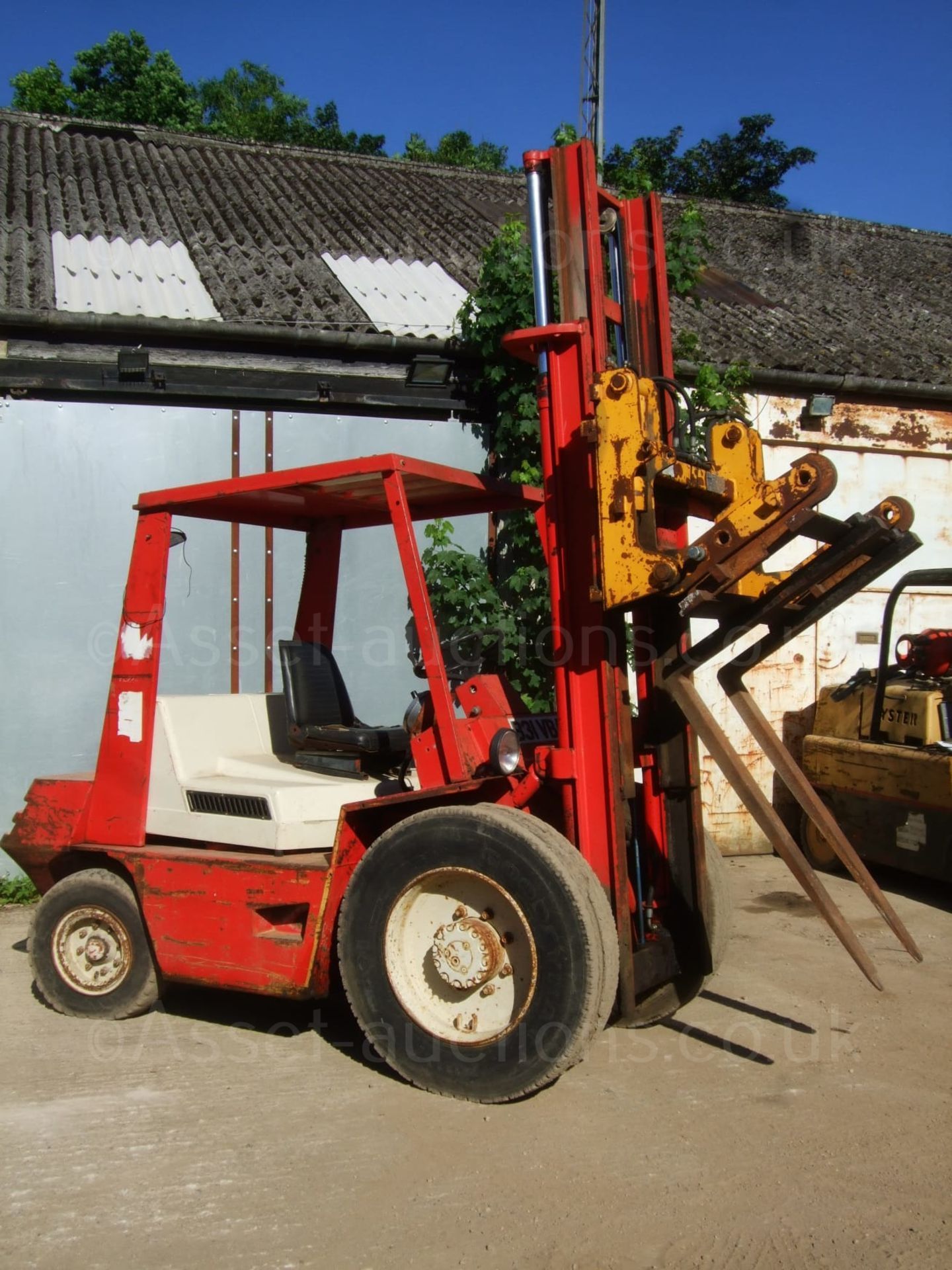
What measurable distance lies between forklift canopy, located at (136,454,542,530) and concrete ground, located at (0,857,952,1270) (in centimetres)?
229

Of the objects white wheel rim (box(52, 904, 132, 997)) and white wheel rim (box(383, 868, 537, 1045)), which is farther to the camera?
white wheel rim (box(52, 904, 132, 997))

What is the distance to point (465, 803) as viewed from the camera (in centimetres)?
432

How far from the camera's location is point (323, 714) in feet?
17.4

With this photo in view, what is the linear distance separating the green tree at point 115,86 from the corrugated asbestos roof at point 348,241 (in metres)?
17.0

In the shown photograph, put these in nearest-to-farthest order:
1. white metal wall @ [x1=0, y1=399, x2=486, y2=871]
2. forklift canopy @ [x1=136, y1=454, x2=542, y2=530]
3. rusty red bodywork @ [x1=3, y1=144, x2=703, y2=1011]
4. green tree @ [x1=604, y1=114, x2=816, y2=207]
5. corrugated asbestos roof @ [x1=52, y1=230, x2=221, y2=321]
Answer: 1. rusty red bodywork @ [x1=3, y1=144, x2=703, y2=1011]
2. forklift canopy @ [x1=136, y1=454, x2=542, y2=530]
3. white metal wall @ [x1=0, y1=399, x2=486, y2=871]
4. corrugated asbestos roof @ [x1=52, y1=230, x2=221, y2=321]
5. green tree @ [x1=604, y1=114, x2=816, y2=207]

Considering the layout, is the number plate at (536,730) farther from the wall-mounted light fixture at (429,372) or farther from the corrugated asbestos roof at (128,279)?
the corrugated asbestos roof at (128,279)

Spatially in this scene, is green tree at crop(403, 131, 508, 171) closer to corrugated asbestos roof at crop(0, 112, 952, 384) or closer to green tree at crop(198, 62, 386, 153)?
green tree at crop(198, 62, 386, 153)

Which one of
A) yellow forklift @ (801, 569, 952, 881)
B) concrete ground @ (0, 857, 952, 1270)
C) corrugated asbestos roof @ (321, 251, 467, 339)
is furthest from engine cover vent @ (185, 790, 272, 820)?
corrugated asbestos roof @ (321, 251, 467, 339)

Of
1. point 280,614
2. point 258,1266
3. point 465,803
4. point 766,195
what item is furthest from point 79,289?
point 766,195

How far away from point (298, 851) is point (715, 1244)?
219 centimetres

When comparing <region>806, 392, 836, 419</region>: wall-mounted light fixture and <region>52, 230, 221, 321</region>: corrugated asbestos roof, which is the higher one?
<region>52, 230, 221, 321</region>: corrugated asbestos roof

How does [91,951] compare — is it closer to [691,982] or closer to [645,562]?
[691,982]

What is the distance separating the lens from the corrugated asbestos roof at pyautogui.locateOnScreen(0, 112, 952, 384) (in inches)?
372

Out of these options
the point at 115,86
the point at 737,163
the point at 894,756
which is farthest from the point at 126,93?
the point at 894,756
